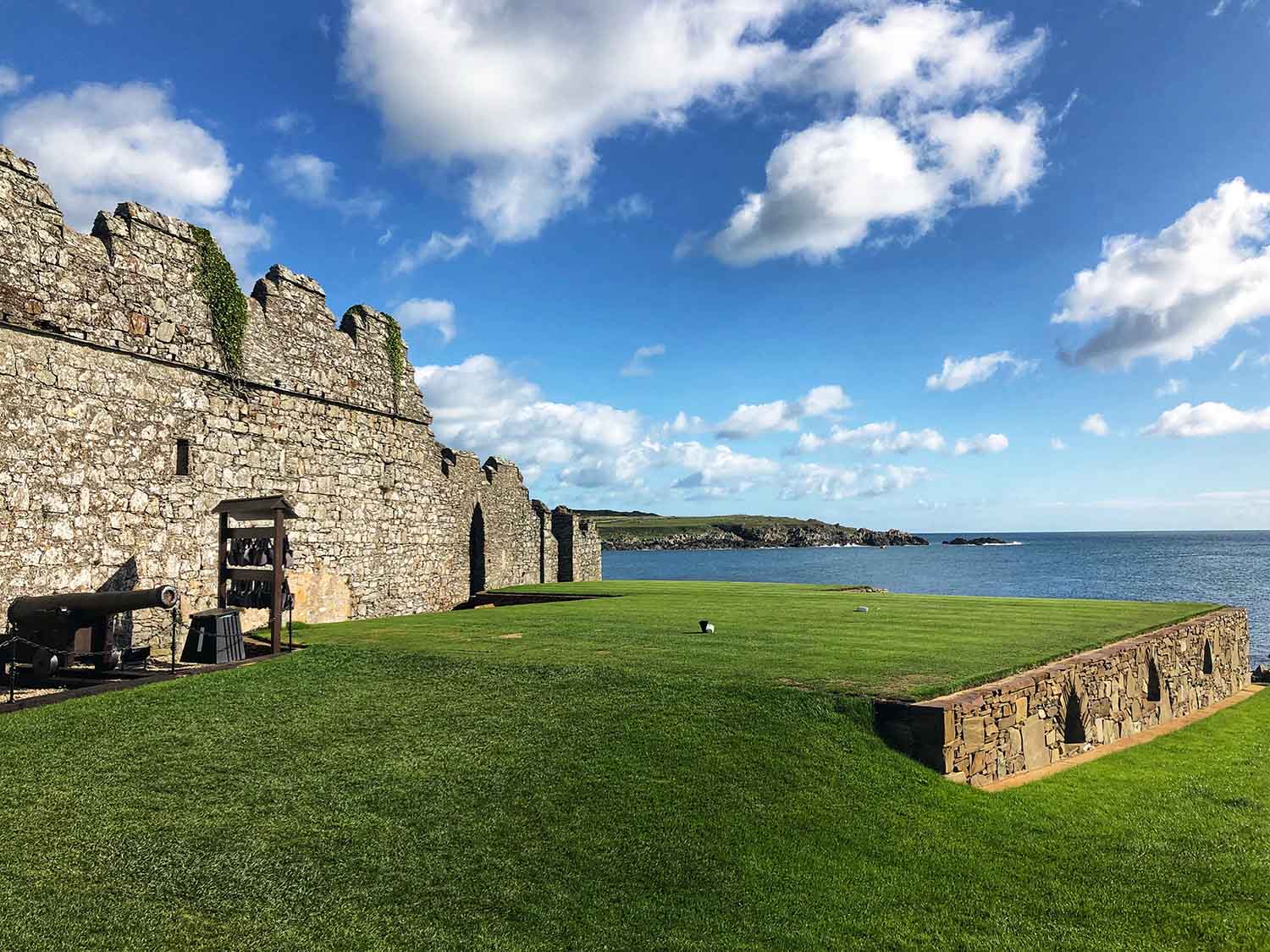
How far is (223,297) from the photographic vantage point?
14.8 metres

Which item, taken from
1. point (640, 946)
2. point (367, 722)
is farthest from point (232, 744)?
point (640, 946)

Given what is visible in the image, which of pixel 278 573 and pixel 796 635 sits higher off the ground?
pixel 278 573

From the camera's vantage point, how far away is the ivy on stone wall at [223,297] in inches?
569

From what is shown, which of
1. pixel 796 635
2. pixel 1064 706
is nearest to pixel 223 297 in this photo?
pixel 796 635

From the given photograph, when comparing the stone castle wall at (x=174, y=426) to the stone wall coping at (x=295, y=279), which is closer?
→ the stone castle wall at (x=174, y=426)

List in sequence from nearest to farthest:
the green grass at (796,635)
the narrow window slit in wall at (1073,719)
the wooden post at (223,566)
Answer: the green grass at (796,635), the narrow window slit in wall at (1073,719), the wooden post at (223,566)

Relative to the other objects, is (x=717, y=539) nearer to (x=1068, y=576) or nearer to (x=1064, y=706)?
(x=1068, y=576)

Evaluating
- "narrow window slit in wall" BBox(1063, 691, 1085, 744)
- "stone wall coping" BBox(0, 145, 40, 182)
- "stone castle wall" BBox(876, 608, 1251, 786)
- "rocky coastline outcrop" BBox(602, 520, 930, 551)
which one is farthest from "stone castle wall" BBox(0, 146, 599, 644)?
"rocky coastline outcrop" BBox(602, 520, 930, 551)

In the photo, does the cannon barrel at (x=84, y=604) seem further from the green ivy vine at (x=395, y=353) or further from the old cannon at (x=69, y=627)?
the green ivy vine at (x=395, y=353)

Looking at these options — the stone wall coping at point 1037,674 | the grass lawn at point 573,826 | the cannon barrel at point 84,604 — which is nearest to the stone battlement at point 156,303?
the cannon barrel at point 84,604

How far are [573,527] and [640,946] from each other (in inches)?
1100

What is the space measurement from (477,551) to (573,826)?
812 inches

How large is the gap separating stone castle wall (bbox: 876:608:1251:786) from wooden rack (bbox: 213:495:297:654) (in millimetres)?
9260

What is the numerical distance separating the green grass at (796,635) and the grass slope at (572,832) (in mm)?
1145
